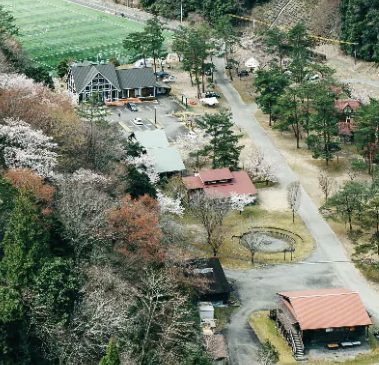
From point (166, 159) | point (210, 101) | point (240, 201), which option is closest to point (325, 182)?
point (240, 201)

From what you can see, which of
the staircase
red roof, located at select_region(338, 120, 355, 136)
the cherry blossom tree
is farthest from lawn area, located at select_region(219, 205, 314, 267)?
red roof, located at select_region(338, 120, 355, 136)

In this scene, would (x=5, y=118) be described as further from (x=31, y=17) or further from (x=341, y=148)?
(x=31, y=17)

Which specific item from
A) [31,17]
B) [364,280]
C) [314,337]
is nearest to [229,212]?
[364,280]

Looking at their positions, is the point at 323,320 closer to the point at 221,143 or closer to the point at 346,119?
the point at 221,143

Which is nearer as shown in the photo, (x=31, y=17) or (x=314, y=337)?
(x=314, y=337)

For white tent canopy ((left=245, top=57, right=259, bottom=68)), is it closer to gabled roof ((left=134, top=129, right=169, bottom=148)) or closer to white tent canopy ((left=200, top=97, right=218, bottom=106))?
white tent canopy ((left=200, top=97, right=218, bottom=106))

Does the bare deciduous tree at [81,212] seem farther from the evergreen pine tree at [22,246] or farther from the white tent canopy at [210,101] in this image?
the white tent canopy at [210,101]

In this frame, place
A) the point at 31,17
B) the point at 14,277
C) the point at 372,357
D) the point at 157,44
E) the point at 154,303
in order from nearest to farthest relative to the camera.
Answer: the point at 14,277 < the point at 154,303 < the point at 372,357 < the point at 157,44 < the point at 31,17
